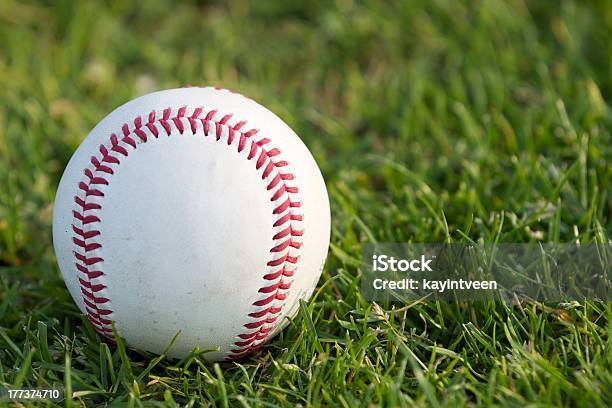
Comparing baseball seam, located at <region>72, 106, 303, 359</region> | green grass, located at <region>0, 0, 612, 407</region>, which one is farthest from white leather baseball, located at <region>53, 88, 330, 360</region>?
green grass, located at <region>0, 0, 612, 407</region>

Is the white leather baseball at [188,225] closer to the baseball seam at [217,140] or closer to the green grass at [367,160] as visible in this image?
the baseball seam at [217,140]

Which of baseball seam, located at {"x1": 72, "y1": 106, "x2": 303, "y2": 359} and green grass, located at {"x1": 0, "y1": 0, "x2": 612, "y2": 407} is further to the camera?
green grass, located at {"x1": 0, "y1": 0, "x2": 612, "y2": 407}

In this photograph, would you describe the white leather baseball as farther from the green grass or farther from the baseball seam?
the green grass

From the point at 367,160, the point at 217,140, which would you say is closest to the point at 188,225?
the point at 217,140

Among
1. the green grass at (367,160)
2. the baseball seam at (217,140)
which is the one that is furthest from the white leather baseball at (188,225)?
the green grass at (367,160)

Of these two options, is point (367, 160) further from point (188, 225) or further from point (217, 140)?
point (188, 225)

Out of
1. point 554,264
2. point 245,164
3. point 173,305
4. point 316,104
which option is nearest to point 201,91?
point 245,164
